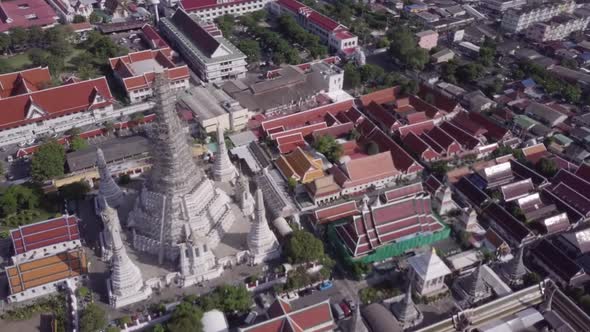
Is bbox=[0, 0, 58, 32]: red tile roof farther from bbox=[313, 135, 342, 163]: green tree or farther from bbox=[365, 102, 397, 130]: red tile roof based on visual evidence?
bbox=[365, 102, 397, 130]: red tile roof

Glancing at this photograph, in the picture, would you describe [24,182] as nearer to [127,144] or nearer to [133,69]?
[127,144]

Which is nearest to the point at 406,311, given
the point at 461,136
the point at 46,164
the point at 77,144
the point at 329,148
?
the point at 329,148

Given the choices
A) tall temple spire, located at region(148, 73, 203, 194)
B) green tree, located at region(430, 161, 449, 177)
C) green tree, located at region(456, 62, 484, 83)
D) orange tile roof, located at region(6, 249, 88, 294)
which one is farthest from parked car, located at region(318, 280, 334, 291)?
green tree, located at region(456, 62, 484, 83)

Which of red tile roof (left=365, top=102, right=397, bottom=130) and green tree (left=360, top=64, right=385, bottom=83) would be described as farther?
green tree (left=360, top=64, right=385, bottom=83)

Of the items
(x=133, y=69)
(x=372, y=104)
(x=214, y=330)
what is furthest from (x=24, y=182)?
(x=372, y=104)

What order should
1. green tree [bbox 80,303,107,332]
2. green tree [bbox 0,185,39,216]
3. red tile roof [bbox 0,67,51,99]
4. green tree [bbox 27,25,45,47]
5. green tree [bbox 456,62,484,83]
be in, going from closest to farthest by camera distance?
green tree [bbox 80,303,107,332] < green tree [bbox 0,185,39,216] < red tile roof [bbox 0,67,51,99] < green tree [bbox 456,62,484,83] < green tree [bbox 27,25,45,47]
